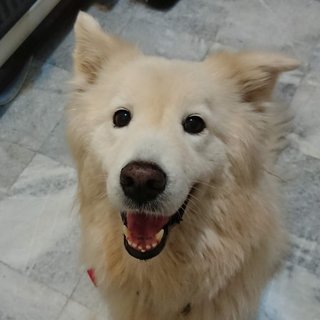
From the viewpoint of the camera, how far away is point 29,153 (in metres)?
2.57

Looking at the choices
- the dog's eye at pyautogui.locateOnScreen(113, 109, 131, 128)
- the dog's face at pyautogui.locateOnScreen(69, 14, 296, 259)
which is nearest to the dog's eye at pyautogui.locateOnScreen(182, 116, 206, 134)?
the dog's face at pyautogui.locateOnScreen(69, 14, 296, 259)

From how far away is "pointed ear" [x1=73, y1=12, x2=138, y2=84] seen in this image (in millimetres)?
1604

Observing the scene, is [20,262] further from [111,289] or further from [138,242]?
[138,242]

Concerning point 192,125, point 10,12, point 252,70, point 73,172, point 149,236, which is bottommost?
point 73,172

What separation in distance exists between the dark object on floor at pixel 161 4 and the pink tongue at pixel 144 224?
6.07 feet

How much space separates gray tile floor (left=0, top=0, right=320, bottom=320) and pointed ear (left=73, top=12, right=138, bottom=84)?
76 centimetres

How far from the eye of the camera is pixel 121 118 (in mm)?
1513

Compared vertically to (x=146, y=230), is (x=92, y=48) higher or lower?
higher

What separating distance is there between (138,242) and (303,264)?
107cm

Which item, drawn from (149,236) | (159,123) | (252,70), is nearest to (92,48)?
(159,123)

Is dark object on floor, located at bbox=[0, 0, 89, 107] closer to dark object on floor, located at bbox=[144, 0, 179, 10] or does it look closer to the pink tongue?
dark object on floor, located at bbox=[144, 0, 179, 10]

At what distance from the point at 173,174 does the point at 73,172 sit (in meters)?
1.26

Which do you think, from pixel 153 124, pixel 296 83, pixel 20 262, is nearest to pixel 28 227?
pixel 20 262

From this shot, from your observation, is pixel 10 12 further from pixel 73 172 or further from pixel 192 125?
pixel 192 125
